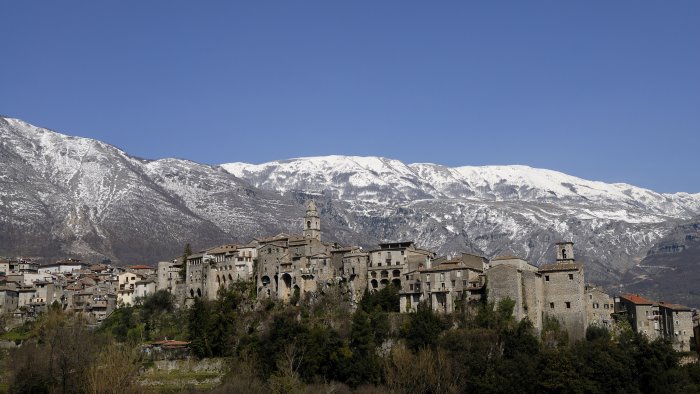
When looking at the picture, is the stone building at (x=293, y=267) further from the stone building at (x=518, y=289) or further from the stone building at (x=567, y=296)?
the stone building at (x=567, y=296)

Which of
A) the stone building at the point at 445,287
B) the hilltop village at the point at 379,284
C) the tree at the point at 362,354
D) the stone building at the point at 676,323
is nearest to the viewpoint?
the tree at the point at 362,354

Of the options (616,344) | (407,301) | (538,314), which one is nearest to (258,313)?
(407,301)

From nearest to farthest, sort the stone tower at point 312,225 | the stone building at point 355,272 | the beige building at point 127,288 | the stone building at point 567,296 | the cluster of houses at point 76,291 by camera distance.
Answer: the stone building at point 567,296 → the stone building at point 355,272 → the stone tower at point 312,225 → the cluster of houses at point 76,291 → the beige building at point 127,288

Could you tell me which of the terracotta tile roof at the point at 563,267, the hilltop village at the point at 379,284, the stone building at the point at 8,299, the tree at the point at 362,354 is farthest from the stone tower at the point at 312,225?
the stone building at the point at 8,299

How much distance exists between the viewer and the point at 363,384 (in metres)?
89.8

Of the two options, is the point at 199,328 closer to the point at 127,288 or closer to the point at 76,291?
the point at 127,288

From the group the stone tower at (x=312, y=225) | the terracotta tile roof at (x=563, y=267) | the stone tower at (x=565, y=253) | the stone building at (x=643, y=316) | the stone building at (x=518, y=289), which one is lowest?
the stone building at (x=643, y=316)

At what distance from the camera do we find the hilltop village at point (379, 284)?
95.4 m

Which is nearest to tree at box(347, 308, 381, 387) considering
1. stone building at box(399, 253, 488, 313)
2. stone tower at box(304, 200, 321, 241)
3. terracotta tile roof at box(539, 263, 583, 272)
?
stone building at box(399, 253, 488, 313)

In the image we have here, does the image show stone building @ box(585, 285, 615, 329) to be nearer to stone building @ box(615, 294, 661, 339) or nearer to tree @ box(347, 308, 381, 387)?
stone building @ box(615, 294, 661, 339)

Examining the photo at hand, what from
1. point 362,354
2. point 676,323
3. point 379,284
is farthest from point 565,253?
point 362,354

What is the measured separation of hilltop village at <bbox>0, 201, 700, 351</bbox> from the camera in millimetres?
95375

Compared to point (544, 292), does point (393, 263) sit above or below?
above

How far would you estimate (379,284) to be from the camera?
107875 mm
